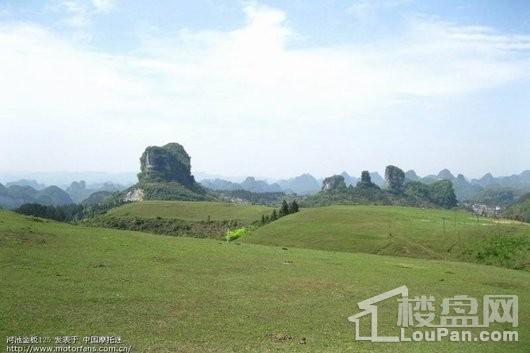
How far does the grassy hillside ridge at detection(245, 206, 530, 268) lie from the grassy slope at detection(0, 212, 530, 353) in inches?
737

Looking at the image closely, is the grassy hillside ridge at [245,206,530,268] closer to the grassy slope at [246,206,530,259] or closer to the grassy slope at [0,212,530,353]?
the grassy slope at [246,206,530,259]

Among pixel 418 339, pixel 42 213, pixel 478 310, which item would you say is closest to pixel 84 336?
pixel 418 339

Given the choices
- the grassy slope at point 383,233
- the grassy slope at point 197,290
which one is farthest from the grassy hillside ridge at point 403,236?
the grassy slope at point 197,290

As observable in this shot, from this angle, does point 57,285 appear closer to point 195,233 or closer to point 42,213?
Answer: point 195,233

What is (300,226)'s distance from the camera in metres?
107

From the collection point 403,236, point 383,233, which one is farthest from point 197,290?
point 383,233

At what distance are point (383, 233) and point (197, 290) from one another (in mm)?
64127

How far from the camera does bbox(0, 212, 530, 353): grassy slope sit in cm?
2695

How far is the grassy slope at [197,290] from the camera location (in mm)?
26953

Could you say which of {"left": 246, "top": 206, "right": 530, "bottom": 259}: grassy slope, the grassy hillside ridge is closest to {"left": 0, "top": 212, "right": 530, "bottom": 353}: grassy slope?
the grassy hillside ridge

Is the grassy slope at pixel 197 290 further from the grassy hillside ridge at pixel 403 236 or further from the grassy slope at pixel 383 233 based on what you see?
the grassy slope at pixel 383 233

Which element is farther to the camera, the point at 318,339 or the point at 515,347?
the point at 515,347

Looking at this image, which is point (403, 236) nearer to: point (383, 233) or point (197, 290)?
point (383, 233)

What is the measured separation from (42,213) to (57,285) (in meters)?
147
